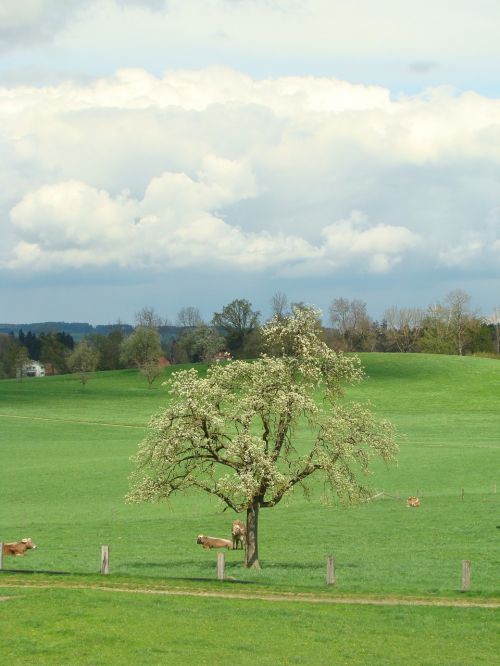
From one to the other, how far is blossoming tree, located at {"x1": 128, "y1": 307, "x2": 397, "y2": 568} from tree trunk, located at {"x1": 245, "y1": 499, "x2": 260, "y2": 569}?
4 centimetres

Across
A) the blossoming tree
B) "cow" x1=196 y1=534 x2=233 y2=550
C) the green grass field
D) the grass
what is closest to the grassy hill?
the green grass field

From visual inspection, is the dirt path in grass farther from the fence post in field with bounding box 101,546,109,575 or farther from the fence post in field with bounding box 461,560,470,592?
the fence post in field with bounding box 101,546,109,575

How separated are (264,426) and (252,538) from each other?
13.2 feet

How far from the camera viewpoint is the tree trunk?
3328 centimetres

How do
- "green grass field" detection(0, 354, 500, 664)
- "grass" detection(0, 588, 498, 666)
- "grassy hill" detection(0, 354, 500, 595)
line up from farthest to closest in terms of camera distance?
"grassy hill" detection(0, 354, 500, 595), "green grass field" detection(0, 354, 500, 664), "grass" detection(0, 588, 498, 666)

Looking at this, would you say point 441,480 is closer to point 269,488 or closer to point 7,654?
point 269,488

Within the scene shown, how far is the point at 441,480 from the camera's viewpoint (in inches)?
2493

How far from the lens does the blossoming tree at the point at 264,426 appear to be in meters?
32.5

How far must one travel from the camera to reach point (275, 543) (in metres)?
41.2

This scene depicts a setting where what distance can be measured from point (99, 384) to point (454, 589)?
124881 millimetres

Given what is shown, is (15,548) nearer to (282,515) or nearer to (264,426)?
(264,426)

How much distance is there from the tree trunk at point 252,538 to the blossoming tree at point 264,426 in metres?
0.04

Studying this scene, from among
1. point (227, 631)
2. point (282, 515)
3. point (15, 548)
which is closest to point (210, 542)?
point (15, 548)

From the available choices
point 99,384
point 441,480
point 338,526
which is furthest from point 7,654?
point 99,384
